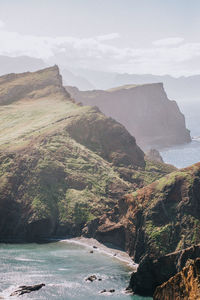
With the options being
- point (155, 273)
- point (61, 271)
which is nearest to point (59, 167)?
point (61, 271)

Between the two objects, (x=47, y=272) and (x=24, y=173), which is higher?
(x=24, y=173)

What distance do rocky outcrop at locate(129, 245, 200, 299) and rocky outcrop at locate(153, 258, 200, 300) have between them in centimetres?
2994

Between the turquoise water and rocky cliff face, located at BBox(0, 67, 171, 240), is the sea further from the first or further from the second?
rocky cliff face, located at BBox(0, 67, 171, 240)

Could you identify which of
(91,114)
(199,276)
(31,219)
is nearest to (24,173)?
(31,219)

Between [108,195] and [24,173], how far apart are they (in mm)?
23131

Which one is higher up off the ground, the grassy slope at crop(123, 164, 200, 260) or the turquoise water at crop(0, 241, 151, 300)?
the grassy slope at crop(123, 164, 200, 260)

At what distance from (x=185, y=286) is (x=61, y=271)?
4645 centimetres

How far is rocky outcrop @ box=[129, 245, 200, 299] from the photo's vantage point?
6712cm

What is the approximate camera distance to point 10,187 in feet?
363

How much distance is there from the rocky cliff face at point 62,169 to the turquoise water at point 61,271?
10698 millimetres

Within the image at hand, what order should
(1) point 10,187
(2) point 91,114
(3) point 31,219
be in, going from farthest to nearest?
(2) point 91,114, (1) point 10,187, (3) point 31,219

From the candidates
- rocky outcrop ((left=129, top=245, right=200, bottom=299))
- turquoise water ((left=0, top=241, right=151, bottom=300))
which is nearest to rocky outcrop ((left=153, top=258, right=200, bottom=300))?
turquoise water ((left=0, top=241, right=151, bottom=300))

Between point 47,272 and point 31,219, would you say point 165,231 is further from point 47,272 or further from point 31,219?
point 31,219

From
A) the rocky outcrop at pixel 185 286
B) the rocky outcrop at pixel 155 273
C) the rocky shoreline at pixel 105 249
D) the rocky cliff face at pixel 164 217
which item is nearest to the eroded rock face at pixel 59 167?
the rocky shoreline at pixel 105 249
